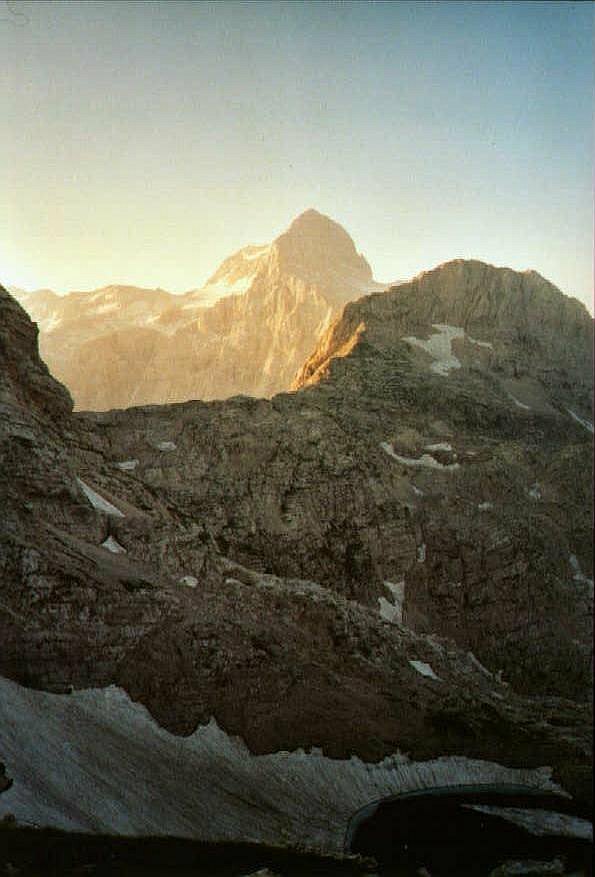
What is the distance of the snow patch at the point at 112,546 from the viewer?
52.7 m

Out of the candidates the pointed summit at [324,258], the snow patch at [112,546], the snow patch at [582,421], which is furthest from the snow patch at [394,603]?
the pointed summit at [324,258]

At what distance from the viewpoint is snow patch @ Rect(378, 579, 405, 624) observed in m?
70.6

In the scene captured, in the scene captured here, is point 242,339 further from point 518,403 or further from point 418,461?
point 418,461

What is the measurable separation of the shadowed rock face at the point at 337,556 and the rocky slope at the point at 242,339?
51.0 meters

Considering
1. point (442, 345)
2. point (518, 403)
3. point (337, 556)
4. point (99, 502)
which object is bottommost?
point (99, 502)

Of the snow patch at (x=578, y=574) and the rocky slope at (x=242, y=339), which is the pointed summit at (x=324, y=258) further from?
the snow patch at (x=578, y=574)

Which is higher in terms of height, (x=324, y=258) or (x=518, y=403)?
(x=324, y=258)

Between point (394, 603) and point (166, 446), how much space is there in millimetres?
23869

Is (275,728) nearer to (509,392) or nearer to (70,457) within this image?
(70,457)

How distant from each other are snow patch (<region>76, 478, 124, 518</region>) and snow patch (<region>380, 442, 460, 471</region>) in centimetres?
3266

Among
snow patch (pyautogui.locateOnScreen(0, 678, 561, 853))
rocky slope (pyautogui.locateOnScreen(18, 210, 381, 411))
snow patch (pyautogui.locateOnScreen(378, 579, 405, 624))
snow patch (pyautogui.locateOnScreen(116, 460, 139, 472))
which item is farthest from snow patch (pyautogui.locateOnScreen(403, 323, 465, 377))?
snow patch (pyautogui.locateOnScreen(0, 678, 561, 853))

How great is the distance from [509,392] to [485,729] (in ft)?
167

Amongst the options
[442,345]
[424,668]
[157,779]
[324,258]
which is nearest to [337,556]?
[424,668]

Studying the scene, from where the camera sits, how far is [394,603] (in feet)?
235
